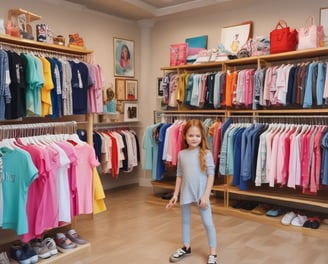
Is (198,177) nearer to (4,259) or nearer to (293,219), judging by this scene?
(293,219)

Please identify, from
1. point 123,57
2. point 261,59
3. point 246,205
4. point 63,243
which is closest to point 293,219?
point 246,205

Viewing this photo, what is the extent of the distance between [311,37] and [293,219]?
2068mm

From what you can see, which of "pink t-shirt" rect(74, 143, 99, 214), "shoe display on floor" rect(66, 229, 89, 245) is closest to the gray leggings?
"pink t-shirt" rect(74, 143, 99, 214)

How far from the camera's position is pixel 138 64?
19.6ft

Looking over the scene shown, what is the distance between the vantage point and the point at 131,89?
228 inches

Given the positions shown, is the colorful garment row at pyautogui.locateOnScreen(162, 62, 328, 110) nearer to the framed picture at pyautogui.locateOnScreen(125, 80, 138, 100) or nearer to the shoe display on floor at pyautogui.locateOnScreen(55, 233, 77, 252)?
the framed picture at pyautogui.locateOnScreen(125, 80, 138, 100)

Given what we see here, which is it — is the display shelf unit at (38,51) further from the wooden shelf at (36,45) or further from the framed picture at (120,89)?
the framed picture at (120,89)

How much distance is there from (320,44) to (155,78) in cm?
281

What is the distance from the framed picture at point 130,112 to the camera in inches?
223

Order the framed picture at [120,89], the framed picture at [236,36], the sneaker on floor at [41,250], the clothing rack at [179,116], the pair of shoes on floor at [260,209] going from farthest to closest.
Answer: the framed picture at [120,89]
the clothing rack at [179,116]
the framed picture at [236,36]
the pair of shoes on floor at [260,209]
the sneaker on floor at [41,250]

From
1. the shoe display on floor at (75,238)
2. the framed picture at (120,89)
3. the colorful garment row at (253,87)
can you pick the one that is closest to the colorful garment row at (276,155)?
Result: the colorful garment row at (253,87)

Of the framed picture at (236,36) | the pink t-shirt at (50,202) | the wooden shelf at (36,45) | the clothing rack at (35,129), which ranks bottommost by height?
the pink t-shirt at (50,202)

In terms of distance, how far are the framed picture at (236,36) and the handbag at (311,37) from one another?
90cm

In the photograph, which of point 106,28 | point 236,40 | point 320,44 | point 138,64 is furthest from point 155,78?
point 320,44
